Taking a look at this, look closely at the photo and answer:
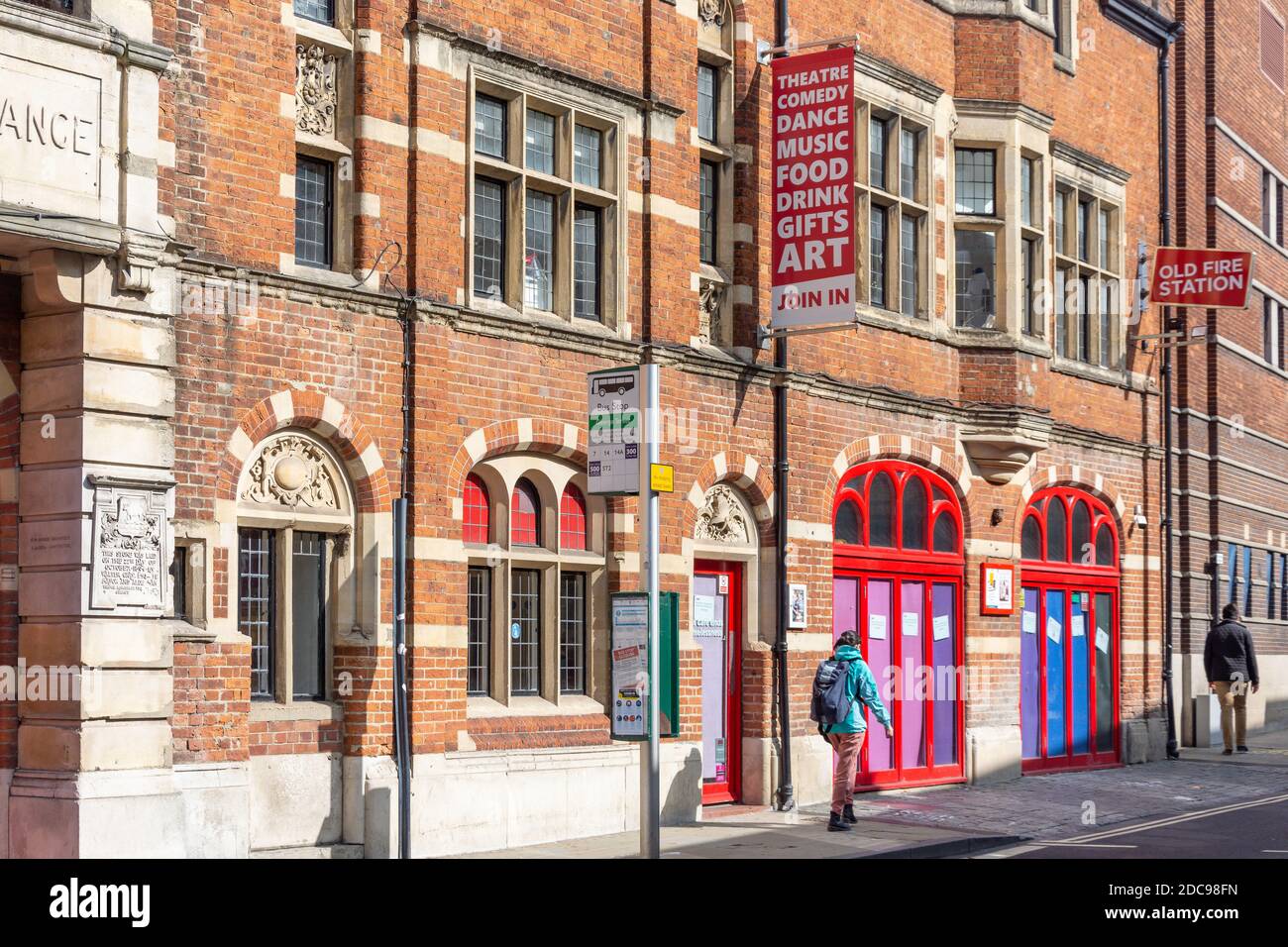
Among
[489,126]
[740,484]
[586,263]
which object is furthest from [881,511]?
[489,126]

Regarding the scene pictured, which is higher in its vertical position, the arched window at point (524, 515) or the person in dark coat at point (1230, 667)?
the arched window at point (524, 515)

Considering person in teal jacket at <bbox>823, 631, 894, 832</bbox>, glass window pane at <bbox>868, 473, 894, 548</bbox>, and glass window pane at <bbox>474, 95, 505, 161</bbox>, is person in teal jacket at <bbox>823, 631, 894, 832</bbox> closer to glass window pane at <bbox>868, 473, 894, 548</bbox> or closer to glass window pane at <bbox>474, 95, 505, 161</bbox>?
glass window pane at <bbox>868, 473, 894, 548</bbox>

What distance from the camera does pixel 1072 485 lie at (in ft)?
84.4

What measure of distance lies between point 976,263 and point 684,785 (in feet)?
28.9

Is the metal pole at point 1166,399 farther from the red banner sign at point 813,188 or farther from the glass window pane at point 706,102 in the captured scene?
the glass window pane at point 706,102

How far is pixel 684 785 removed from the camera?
59.8 ft

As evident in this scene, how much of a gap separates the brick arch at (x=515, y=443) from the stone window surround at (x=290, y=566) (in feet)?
3.47

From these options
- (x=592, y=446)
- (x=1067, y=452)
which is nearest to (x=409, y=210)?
(x=592, y=446)

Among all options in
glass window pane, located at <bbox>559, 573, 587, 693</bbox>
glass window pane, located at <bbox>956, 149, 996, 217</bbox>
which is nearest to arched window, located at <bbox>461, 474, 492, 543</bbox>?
glass window pane, located at <bbox>559, 573, 587, 693</bbox>

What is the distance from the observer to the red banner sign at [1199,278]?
89.6 feet

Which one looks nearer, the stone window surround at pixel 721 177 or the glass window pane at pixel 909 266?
the stone window surround at pixel 721 177

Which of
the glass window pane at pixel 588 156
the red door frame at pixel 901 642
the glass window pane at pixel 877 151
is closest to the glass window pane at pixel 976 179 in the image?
the glass window pane at pixel 877 151

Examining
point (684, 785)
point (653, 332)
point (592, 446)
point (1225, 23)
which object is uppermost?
point (1225, 23)
